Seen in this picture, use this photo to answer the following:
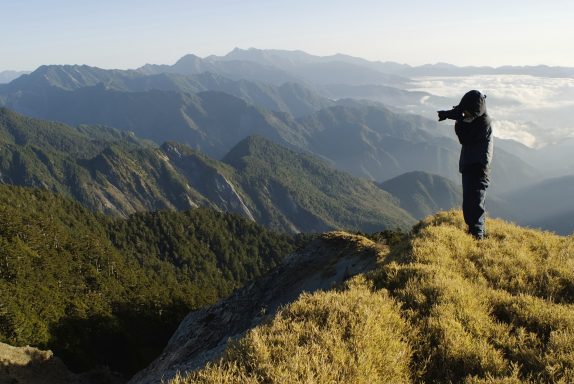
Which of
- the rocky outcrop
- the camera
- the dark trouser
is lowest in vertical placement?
the rocky outcrop

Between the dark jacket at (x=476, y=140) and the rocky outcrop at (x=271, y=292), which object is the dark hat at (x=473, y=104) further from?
the rocky outcrop at (x=271, y=292)

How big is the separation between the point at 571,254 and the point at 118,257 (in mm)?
158146

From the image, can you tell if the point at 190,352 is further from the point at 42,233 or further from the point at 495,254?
the point at 42,233

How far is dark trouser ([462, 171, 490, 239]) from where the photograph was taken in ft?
45.2

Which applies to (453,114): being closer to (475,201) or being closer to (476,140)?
(476,140)

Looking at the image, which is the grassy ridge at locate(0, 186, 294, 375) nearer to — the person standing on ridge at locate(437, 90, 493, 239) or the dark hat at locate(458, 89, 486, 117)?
the person standing on ridge at locate(437, 90, 493, 239)

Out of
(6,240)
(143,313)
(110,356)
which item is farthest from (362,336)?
(6,240)

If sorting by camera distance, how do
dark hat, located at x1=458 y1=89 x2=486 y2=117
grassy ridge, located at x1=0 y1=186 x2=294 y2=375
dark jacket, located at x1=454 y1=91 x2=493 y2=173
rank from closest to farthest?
1. dark hat, located at x1=458 y1=89 x2=486 y2=117
2. dark jacket, located at x1=454 y1=91 x2=493 y2=173
3. grassy ridge, located at x1=0 y1=186 x2=294 y2=375

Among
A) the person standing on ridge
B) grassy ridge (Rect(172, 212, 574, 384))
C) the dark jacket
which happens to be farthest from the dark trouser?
grassy ridge (Rect(172, 212, 574, 384))

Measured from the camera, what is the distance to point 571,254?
1238 cm

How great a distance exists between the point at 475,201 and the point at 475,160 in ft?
4.59

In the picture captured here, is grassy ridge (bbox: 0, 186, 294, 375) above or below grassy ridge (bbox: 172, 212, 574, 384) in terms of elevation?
below

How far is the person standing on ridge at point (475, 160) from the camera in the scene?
13719 mm

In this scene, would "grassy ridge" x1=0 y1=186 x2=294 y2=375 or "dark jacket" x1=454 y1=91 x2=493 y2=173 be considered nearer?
"dark jacket" x1=454 y1=91 x2=493 y2=173
